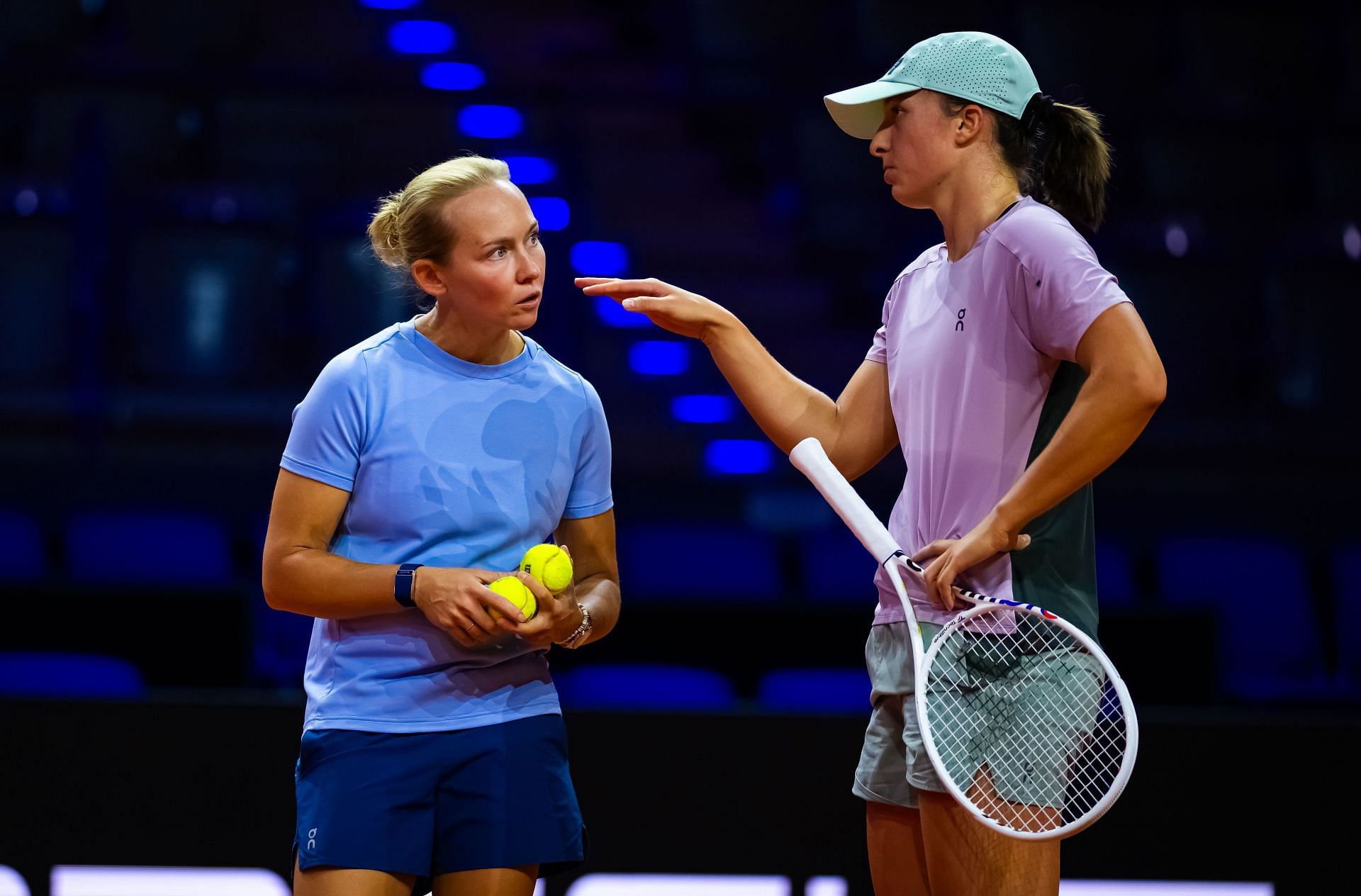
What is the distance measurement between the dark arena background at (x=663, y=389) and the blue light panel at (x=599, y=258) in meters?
0.03

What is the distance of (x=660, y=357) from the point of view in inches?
273

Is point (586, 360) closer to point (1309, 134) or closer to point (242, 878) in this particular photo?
point (242, 878)

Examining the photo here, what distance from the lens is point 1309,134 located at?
7.71 meters

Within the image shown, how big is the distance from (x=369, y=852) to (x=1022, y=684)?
0.99m

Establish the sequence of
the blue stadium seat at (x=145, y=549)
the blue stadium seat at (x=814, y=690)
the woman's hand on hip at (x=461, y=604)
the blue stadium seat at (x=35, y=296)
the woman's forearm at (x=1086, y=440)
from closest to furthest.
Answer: the woman's forearm at (x=1086, y=440) < the woman's hand on hip at (x=461, y=604) < the blue stadium seat at (x=814, y=690) < the blue stadium seat at (x=145, y=549) < the blue stadium seat at (x=35, y=296)

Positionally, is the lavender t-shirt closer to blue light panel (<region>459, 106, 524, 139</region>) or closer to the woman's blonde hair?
the woman's blonde hair

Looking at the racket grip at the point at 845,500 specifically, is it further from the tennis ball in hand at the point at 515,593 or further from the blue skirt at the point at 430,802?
the blue skirt at the point at 430,802

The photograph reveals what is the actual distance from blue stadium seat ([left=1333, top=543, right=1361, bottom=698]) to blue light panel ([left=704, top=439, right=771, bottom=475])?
8.03 feet

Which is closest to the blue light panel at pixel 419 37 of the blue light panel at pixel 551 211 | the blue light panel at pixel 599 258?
the blue light panel at pixel 551 211

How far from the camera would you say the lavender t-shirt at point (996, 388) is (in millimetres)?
2119

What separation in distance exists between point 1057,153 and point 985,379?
41cm

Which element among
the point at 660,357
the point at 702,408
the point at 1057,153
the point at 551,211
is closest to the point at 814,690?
the point at 702,408

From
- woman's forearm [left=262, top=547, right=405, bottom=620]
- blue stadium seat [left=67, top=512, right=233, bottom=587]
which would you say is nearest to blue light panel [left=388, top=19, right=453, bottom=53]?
blue stadium seat [left=67, top=512, right=233, bottom=587]

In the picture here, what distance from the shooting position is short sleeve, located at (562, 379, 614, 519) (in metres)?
2.43
